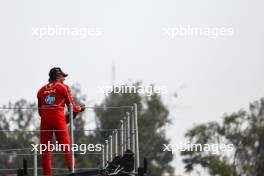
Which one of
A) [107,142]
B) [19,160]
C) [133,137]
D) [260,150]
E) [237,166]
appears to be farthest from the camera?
[260,150]

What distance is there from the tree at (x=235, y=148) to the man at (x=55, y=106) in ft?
132

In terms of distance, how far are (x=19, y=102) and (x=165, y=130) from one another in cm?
908

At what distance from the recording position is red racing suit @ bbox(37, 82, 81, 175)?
2166 centimetres

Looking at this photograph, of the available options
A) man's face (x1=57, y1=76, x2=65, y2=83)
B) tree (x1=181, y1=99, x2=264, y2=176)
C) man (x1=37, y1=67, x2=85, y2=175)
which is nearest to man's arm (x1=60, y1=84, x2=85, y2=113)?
man (x1=37, y1=67, x2=85, y2=175)

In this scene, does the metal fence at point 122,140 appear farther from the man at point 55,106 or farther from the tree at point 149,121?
the tree at point 149,121

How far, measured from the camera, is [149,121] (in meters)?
73.4

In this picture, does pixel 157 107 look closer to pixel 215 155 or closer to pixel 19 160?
pixel 215 155

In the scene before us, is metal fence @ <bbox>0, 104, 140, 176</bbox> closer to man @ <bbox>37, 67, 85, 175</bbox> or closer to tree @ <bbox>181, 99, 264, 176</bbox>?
man @ <bbox>37, 67, 85, 175</bbox>

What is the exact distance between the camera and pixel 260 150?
225 feet

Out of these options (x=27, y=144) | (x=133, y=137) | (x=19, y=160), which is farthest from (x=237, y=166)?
(x=133, y=137)

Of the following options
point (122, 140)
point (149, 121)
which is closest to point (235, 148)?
point (149, 121)

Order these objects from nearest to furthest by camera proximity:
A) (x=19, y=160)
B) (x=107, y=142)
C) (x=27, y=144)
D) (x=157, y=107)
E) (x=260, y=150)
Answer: (x=107, y=142) → (x=19, y=160) → (x=27, y=144) → (x=260, y=150) → (x=157, y=107)

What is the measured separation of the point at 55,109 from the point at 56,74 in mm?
551

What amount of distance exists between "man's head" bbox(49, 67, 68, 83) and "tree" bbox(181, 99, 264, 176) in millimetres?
40302
